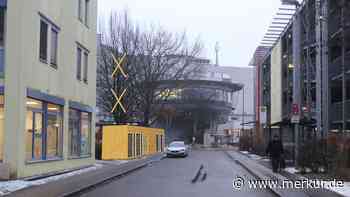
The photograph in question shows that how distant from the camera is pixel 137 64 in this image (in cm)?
5538

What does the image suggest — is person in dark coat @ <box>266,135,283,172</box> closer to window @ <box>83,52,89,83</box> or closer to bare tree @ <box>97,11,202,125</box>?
window @ <box>83,52,89,83</box>

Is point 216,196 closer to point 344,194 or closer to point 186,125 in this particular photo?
point 344,194

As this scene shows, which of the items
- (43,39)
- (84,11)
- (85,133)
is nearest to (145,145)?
(85,133)

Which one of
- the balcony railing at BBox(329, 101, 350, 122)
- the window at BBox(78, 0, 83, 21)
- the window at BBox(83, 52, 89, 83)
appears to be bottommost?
the balcony railing at BBox(329, 101, 350, 122)

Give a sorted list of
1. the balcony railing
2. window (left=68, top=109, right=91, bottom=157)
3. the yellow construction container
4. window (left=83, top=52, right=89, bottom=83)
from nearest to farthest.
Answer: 1. window (left=68, top=109, right=91, bottom=157)
2. window (left=83, top=52, right=89, bottom=83)
3. the yellow construction container
4. the balcony railing

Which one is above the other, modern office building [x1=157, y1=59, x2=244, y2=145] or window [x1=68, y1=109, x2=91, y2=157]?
modern office building [x1=157, y1=59, x2=244, y2=145]

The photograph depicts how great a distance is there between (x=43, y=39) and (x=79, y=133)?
26.1 feet

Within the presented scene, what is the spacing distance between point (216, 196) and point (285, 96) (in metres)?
48.9

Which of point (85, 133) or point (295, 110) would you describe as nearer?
point (295, 110)

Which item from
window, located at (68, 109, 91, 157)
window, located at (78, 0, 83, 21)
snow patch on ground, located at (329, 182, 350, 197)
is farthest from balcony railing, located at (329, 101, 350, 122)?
snow patch on ground, located at (329, 182, 350, 197)

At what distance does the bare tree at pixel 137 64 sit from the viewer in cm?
5475

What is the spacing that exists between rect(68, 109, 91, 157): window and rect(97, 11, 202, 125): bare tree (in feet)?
64.9

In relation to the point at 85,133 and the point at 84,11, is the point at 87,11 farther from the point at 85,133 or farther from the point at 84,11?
the point at 85,133

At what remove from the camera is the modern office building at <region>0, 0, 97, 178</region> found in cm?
2102
